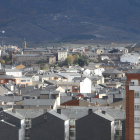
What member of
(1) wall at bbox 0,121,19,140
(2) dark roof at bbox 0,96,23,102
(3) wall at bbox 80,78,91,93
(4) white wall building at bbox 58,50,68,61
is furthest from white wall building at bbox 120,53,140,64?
(1) wall at bbox 0,121,19,140

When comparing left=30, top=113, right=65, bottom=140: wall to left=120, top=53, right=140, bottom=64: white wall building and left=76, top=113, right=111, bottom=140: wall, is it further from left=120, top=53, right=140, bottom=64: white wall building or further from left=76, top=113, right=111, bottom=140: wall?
left=120, top=53, right=140, bottom=64: white wall building

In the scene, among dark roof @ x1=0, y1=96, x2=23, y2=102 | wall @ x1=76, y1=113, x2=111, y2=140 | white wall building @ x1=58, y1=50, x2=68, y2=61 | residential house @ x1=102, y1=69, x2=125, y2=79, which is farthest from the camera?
white wall building @ x1=58, y1=50, x2=68, y2=61

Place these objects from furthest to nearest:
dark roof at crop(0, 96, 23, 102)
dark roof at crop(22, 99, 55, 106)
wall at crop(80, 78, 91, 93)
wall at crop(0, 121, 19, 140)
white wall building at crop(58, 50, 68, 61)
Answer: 1. white wall building at crop(58, 50, 68, 61)
2. wall at crop(80, 78, 91, 93)
3. dark roof at crop(0, 96, 23, 102)
4. dark roof at crop(22, 99, 55, 106)
5. wall at crop(0, 121, 19, 140)

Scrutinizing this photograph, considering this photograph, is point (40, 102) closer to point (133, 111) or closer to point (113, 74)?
point (133, 111)

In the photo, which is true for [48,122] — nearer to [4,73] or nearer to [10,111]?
[10,111]

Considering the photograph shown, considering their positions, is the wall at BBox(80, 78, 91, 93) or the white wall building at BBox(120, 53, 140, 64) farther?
the white wall building at BBox(120, 53, 140, 64)

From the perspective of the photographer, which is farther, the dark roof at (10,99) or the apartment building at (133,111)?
the dark roof at (10,99)

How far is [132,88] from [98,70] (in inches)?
3016

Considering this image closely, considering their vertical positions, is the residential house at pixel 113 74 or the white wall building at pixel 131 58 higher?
the white wall building at pixel 131 58

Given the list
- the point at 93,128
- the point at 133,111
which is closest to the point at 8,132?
the point at 93,128

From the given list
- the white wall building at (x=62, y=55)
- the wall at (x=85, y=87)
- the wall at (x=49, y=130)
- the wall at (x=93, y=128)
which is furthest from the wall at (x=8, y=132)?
the white wall building at (x=62, y=55)

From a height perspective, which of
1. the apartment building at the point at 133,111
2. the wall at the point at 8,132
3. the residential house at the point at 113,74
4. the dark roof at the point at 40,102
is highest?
the apartment building at the point at 133,111

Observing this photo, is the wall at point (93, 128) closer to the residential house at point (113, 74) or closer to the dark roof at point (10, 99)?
the dark roof at point (10, 99)

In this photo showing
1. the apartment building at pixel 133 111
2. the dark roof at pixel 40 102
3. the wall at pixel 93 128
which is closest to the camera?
the apartment building at pixel 133 111
